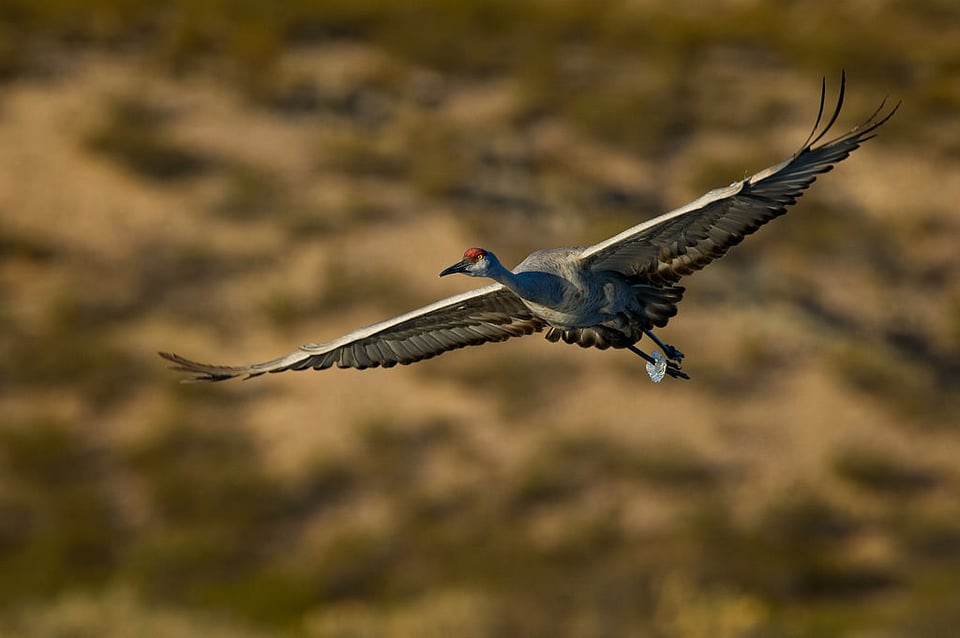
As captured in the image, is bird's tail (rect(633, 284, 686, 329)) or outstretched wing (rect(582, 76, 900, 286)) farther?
bird's tail (rect(633, 284, 686, 329))

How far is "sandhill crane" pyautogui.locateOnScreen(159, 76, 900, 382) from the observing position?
1010 centimetres

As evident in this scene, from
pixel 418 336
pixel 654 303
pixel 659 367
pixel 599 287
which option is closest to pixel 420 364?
pixel 418 336

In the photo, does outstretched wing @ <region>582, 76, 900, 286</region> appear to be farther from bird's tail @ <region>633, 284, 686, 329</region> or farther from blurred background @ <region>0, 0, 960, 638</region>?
blurred background @ <region>0, 0, 960, 638</region>

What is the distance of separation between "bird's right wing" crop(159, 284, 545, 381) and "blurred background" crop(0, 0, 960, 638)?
14.7m

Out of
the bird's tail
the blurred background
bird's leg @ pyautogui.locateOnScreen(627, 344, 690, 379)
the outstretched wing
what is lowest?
bird's leg @ pyautogui.locateOnScreen(627, 344, 690, 379)

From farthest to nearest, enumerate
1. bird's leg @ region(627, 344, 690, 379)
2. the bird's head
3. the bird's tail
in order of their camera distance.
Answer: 1. bird's leg @ region(627, 344, 690, 379)
2. the bird's tail
3. the bird's head

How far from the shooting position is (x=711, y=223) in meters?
10.5

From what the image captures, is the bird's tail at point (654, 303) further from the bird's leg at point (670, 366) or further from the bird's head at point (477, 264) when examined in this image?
the bird's head at point (477, 264)

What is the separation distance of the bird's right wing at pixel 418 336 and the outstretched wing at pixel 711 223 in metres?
0.94

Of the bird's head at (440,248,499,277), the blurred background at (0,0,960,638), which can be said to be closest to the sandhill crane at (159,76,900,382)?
the bird's head at (440,248,499,277)

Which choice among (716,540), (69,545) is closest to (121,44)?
(69,545)

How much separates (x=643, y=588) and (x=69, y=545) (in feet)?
33.4

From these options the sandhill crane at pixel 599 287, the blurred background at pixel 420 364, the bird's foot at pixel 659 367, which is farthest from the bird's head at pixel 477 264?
the blurred background at pixel 420 364

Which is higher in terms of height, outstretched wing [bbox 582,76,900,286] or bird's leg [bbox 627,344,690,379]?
outstretched wing [bbox 582,76,900,286]
